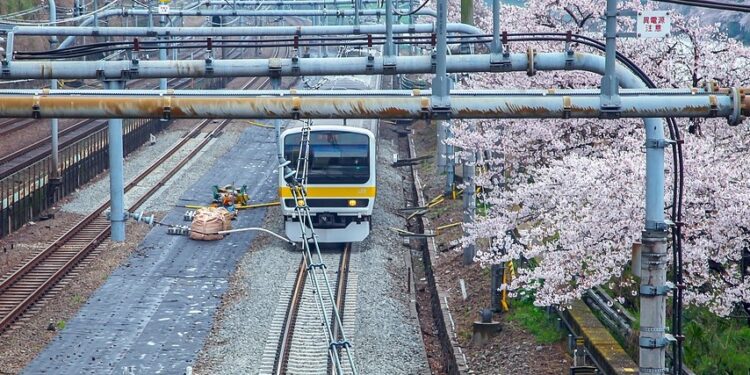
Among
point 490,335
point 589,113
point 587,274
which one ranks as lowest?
point 490,335

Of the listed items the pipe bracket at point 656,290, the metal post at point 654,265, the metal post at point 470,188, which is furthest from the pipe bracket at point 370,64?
the metal post at point 470,188

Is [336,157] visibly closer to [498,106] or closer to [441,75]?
[441,75]

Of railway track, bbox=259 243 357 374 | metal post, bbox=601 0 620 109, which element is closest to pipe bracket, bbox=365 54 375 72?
railway track, bbox=259 243 357 374

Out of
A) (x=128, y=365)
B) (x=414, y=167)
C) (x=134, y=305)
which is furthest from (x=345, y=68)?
(x=414, y=167)

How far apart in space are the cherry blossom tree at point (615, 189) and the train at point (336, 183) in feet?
6.02

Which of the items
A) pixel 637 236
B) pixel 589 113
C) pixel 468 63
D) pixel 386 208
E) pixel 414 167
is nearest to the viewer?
pixel 589 113

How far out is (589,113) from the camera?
8.10m

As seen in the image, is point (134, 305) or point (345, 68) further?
point (134, 305)

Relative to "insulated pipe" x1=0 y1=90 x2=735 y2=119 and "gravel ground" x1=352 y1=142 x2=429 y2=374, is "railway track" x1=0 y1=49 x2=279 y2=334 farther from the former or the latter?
"insulated pipe" x1=0 y1=90 x2=735 y2=119

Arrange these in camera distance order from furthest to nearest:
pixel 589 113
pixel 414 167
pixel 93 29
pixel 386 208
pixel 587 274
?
pixel 414 167 → pixel 386 208 → pixel 93 29 → pixel 587 274 → pixel 589 113

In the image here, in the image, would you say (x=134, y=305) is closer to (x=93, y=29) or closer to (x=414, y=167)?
(x=93, y=29)

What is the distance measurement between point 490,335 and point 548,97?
7.76 m

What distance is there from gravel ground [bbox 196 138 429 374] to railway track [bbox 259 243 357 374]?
0.42 feet

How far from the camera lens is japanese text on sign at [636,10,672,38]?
408 inches
